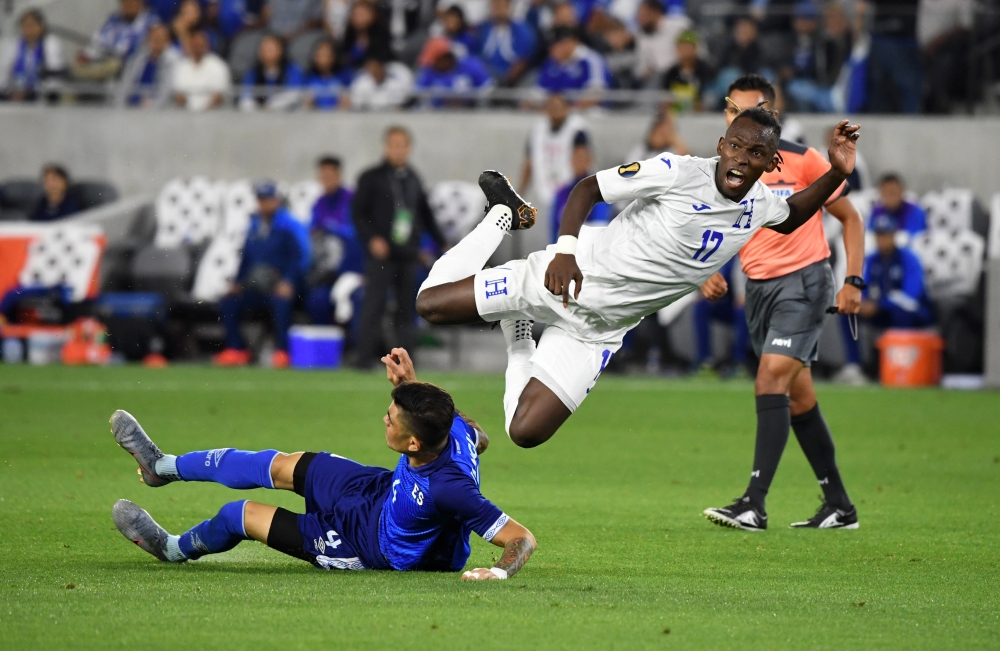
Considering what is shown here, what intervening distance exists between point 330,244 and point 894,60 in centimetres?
785

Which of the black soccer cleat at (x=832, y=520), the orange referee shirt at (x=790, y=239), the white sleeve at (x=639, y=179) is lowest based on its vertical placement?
the black soccer cleat at (x=832, y=520)

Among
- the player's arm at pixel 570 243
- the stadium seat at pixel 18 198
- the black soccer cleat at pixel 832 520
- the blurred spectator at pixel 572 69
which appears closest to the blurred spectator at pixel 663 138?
the blurred spectator at pixel 572 69

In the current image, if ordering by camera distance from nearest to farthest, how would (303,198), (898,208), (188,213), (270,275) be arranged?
(898,208), (270,275), (303,198), (188,213)

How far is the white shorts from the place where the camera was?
7.05 meters

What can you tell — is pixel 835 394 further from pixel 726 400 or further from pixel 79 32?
pixel 79 32

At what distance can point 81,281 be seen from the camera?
61.2 feet

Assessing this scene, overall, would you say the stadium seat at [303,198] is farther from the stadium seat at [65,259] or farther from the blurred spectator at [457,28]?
the blurred spectator at [457,28]

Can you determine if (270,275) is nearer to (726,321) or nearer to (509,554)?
(726,321)

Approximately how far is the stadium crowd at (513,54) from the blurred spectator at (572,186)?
1742 millimetres

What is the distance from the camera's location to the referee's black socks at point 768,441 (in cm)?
780

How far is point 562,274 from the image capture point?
21.4 ft

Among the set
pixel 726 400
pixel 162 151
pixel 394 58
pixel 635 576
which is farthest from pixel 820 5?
pixel 635 576

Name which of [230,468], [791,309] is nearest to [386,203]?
[791,309]

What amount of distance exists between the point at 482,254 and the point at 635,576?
1.97 m
